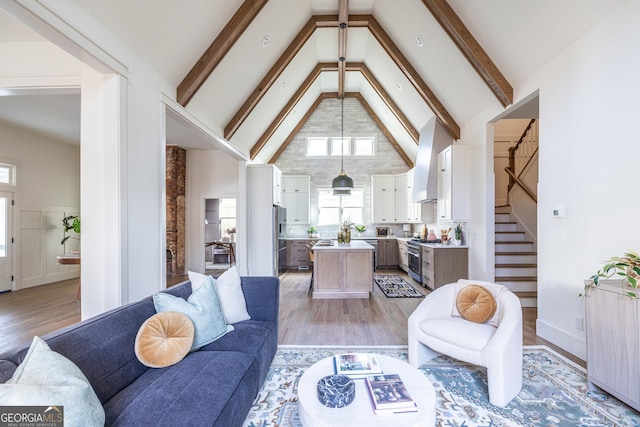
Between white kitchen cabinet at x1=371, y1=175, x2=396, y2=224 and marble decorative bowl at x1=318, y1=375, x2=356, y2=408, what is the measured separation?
6718 mm

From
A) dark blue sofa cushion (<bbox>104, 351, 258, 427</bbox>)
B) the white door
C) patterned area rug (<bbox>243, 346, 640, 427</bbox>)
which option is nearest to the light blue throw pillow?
dark blue sofa cushion (<bbox>104, 351, 258, 427</bbox>)

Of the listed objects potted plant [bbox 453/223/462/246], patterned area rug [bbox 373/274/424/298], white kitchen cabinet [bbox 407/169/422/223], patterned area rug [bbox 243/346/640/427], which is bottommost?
patterned area rug [bbox 373/274/424/298]

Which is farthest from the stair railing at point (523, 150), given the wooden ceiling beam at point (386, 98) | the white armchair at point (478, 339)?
the white armchair at point (478, 339)

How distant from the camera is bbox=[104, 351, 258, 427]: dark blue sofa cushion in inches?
47.3

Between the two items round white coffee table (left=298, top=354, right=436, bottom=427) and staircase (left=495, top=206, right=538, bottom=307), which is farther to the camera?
staircase (left=495, top=206, right=538, bottom=307)

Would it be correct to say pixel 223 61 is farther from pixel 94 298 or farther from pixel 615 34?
pixel 615 34

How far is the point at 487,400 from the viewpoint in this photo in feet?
6.63

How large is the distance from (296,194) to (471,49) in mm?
5434

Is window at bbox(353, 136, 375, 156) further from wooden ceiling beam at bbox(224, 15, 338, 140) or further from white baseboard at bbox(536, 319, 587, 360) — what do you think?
white baseboard at bbox(536, 319, 587, 360)

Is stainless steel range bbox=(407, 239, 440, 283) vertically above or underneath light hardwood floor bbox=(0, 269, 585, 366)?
above

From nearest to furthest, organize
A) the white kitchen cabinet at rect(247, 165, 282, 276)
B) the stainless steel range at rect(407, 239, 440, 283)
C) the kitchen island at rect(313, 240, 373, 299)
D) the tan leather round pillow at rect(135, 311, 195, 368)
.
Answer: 1. the tan leather round pillow at rect(135, 311, 195, 368)
2. the kitchen island at rect(313, 240, 373, 299)
3. the stainless steel range at rect(407, 239, 440, 283)
4. the white kitchen cabinet at rect(247, 165, 282, 276)

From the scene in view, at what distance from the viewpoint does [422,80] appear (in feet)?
16.7


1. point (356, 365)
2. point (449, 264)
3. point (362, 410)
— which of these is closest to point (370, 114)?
point (449, 264)

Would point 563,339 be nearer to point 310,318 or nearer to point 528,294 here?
point 528,294
